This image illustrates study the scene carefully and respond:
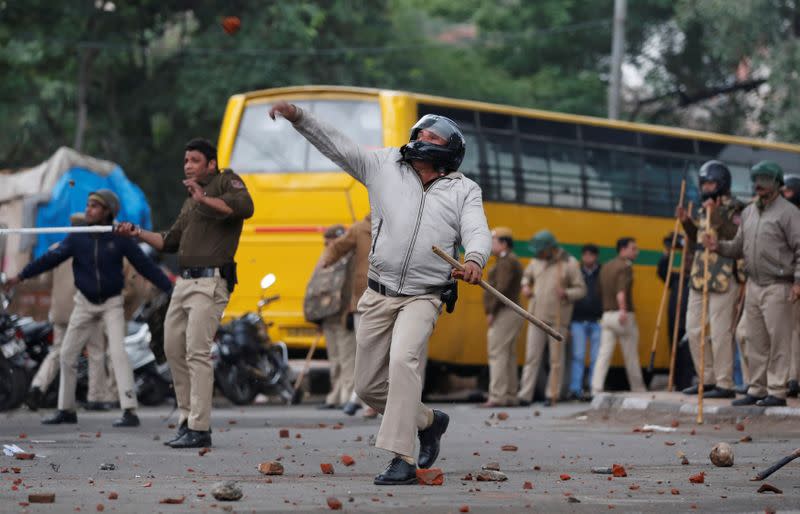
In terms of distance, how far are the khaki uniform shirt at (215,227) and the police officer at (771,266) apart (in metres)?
4.26

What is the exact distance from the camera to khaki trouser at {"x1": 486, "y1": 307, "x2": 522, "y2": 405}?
17.8m

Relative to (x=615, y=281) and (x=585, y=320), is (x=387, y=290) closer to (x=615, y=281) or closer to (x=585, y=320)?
(x=615, y=281)

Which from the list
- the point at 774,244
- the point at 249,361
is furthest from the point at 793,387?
the point at 249,361

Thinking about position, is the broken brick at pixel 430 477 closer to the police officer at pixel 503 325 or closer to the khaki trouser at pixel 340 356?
the khaki trouser at pixel 340 356

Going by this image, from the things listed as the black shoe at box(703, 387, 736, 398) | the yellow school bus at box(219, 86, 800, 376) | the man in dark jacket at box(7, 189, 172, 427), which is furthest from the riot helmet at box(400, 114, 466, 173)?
the yellow school bus at box(219, 86, 800, 376)

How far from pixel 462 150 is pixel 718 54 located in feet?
76.8

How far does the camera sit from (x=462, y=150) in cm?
876

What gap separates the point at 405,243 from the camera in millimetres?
8555

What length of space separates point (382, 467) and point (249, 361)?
29.0 feet

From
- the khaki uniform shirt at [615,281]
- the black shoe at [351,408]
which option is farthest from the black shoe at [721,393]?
the khaki uniform shirt at [615,281]

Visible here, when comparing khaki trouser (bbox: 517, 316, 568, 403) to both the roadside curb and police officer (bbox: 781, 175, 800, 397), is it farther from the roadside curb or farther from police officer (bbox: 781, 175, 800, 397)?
police officer (bbox: 781, 175, 800, 397)

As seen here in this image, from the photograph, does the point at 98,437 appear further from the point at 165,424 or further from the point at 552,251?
the point at 552,251

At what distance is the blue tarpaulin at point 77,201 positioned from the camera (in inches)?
877

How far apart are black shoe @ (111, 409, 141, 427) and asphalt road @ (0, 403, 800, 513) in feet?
0.43
